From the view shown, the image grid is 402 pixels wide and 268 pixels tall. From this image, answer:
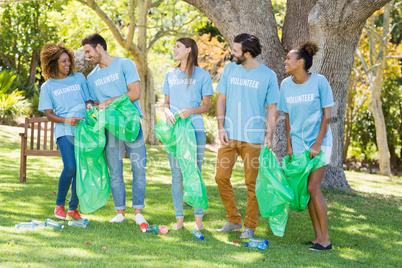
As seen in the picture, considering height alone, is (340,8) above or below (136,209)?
above

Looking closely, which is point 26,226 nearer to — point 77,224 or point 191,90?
point 77,224

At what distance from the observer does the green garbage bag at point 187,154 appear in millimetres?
4488

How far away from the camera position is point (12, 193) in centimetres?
623

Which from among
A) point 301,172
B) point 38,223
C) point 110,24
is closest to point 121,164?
point 38,223

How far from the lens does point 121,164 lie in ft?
16.2

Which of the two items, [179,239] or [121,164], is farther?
[121,164]

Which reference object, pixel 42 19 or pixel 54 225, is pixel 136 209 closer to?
pixel 54 225

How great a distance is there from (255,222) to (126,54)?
12.4m

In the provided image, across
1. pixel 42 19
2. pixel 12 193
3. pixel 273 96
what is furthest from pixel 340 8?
pixel 42 19

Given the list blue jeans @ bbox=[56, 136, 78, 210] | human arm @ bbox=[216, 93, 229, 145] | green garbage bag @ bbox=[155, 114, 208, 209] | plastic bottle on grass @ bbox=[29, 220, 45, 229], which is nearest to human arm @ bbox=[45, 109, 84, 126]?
blue jeans @ bbox=[56, 136, 78, 210]

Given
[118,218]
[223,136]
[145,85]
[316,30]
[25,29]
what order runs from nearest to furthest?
1. [223,136]
2. [118,218]
3. [316,30]
4. [145,85]
5. [25,29]

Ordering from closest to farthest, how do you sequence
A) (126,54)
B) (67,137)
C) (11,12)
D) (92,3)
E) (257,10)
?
(67,137)
(257,10)
(92,3)
(126,54)
(11,12)

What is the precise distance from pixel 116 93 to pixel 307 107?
1.97 metres

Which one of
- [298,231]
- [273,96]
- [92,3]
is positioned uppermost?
[92,3]
